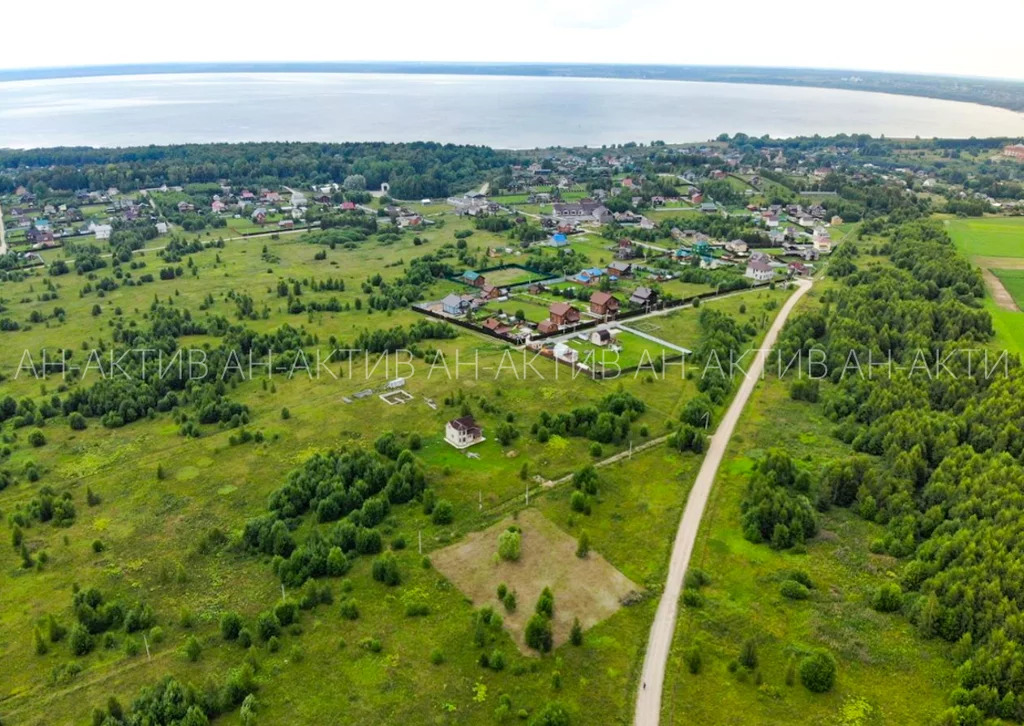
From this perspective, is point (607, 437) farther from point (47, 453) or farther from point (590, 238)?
point (590, 238)

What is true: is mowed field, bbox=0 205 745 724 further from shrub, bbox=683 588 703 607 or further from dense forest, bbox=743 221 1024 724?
dense forest, bbox=743 221 1024 724

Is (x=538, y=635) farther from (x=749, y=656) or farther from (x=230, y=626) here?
(x=230, y=626)

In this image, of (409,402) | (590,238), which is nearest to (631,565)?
(409,402)

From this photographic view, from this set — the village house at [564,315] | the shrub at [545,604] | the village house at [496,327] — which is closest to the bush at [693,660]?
the shrub at [545,604]

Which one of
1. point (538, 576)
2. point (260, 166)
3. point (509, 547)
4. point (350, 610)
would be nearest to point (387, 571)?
point (350, 610)

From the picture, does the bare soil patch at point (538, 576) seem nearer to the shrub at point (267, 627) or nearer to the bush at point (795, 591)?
the bush at point (795, 591)
